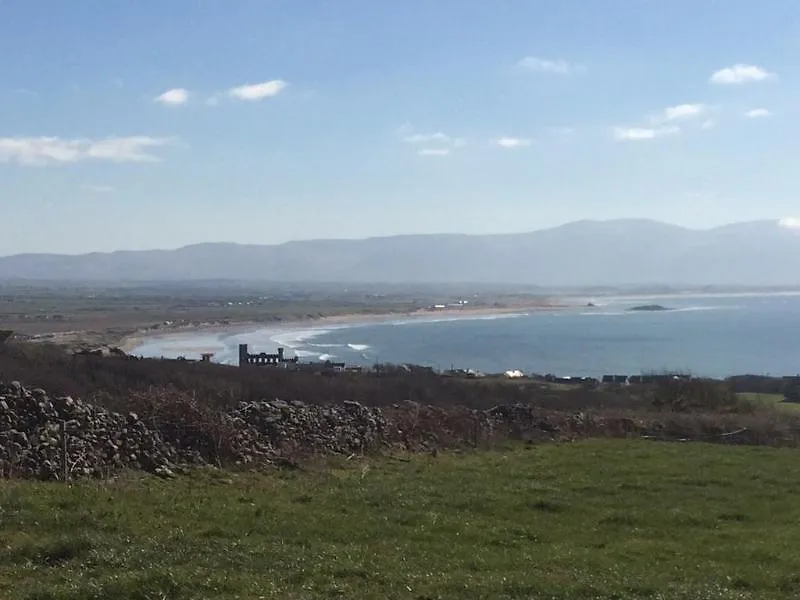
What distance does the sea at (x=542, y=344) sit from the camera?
288 feet

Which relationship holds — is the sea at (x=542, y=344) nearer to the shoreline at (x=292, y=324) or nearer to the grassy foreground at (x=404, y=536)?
the shoreline at (x=292, y=324)

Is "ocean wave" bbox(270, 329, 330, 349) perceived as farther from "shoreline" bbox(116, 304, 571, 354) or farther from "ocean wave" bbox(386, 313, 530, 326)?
"ocean wave" bbox(386, 313, 530, 326)

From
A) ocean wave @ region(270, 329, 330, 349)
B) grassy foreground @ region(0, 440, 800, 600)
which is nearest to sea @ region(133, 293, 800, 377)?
ocean wave @ region(270, 329, 330, 349)

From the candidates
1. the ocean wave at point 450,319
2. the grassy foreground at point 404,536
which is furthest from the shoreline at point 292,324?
the grassy foreground at point 404,536

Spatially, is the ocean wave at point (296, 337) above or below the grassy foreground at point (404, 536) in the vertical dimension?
below

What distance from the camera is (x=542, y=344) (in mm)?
113625

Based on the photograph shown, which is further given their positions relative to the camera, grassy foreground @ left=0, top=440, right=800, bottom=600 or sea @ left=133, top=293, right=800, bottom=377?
sea @ left=133, top=293, right=800, bottom=377

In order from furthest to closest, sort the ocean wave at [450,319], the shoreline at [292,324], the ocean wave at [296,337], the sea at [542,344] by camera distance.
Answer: the ocean wave at [450,319] → the shoreline at [292,324] → the ocean wave at [296,337] → the sea at [542,344]

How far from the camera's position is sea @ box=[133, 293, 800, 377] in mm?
87875

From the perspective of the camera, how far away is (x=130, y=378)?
1033 inches

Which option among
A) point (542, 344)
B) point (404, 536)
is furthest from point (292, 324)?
point (404, 536)

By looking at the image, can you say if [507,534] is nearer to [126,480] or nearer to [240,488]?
[240,488]

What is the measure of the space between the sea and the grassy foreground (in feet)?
186

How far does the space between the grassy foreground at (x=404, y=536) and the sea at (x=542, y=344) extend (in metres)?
56.8
